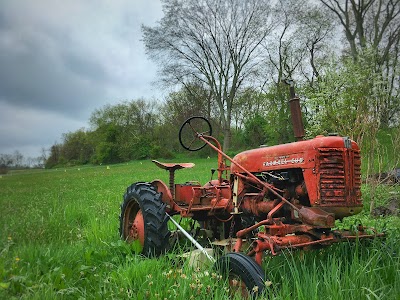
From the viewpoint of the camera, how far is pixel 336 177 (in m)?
3.33

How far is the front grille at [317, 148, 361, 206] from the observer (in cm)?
330

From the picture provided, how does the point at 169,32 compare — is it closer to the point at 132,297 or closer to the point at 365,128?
the point at 365,128

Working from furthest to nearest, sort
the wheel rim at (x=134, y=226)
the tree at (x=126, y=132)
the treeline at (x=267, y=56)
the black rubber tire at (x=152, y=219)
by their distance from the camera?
the tree at (x=126, y=132), the treeline at (x=267, y=56), the wheel rim at (x=134, y=226), the black rubber tire at (x=152, y=219)

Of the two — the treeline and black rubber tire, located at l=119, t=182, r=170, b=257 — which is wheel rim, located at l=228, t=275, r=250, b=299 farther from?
the treeline

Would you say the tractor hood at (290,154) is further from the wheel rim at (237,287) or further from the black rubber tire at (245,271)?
the wheel rim at (237,287)

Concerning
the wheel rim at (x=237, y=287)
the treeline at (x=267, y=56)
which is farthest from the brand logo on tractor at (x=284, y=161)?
the treeline at (x=267, y=56)

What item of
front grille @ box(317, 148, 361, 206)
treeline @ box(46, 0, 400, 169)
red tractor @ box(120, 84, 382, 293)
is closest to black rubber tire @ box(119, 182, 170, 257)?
red tractor @ box(120, 84, 382, 293)

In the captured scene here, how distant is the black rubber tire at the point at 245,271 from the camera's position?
2730 millimetres

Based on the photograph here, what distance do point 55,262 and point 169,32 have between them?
76.8 feet

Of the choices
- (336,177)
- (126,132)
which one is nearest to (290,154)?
(336,177)

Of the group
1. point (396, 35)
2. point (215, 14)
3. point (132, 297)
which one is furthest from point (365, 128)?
point (215, 14)

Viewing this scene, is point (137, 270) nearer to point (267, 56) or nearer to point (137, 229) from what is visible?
point (137, 229)

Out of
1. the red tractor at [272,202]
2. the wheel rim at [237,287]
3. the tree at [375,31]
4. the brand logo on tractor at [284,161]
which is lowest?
the wheel rim at [237,287]

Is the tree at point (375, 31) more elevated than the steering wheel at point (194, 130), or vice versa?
the tree at point (375, 31)
